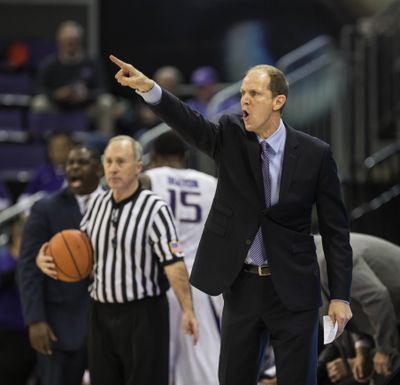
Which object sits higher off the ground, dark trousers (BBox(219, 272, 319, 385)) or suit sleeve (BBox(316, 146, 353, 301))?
suit sleeve (BBox(316, 146, 353, 301))

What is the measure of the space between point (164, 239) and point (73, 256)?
1.70 feet

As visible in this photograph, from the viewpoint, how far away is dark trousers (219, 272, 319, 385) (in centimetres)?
491

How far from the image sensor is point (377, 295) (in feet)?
19.5

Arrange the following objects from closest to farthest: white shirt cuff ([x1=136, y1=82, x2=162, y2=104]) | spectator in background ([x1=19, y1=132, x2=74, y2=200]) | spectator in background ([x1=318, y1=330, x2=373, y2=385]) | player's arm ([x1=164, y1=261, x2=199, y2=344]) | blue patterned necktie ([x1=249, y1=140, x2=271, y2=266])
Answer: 1. white shirt cuff ([x1=136, y1=82, x2=162, y2=104])
2. blue patterned necktie ([x1=249, y1=140, x2=271, y2=266])
3. player's arm ([x1=164, y1=261, x2=199, y2=344])
4. spectator in background ([x1=318, y1=330, x2=373, y2=385])
5. spectator in background ([x1=19, y1=132, x2=74, y2=200])

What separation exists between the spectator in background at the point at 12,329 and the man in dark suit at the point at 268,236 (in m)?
4.39

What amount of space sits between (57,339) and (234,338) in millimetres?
2058

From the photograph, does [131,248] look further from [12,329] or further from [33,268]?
[12,329]

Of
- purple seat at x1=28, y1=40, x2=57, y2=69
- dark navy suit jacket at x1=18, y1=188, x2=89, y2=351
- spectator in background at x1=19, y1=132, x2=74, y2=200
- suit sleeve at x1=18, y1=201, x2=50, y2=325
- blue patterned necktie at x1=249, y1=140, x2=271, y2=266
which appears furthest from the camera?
purple seat at x1=28, y1=40, x2=57, y2=69

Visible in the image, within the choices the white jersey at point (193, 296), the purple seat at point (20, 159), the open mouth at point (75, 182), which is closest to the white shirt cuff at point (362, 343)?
the white jersey at point (193, 296)

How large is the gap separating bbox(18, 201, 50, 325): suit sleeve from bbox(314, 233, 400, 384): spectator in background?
1.75 m

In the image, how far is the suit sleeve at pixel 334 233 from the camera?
16.2 feet

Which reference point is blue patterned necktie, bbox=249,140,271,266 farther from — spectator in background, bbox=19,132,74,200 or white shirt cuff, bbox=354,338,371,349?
spectator in background, bbox=19,132,74,200

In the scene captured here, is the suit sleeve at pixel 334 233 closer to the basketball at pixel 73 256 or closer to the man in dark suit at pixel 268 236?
the man in dark suit at pixel 268 236

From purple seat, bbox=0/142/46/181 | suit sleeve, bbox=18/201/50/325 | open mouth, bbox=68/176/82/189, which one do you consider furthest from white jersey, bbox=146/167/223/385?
purple seat, bbox=0/142/46/181
